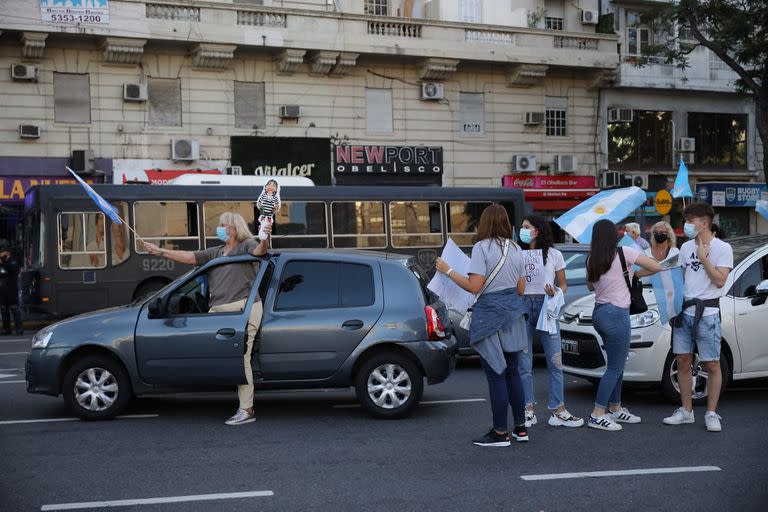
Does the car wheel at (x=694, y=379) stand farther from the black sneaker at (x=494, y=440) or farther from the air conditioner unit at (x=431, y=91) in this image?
the air conditioner unit at (x=431, y=91)

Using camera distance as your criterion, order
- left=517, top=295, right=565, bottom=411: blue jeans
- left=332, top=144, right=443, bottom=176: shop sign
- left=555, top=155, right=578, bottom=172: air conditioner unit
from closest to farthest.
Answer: left=517, top=295, right=565, bottom=411: blue jeans → left=332, top=144, right=443, bottom=176: shop sign → left=555, top=155, right=578, bottom=172: air conditioner unit

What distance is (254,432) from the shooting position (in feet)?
26.9

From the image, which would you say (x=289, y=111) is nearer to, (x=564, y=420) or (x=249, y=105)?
(x=249, y=105)

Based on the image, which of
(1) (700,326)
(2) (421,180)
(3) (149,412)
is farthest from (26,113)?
(1) (700,326)

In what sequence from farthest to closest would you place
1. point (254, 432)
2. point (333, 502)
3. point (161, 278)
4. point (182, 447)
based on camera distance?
1. point (161, 278)
2. point (254, 432)
3. point (182, 447)
4. point (333, 502)

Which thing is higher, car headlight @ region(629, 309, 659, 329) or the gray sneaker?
car headlight @ region(629, 309, 659, 329)

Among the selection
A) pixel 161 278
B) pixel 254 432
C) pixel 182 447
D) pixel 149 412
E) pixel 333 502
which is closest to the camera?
pixel 333 502

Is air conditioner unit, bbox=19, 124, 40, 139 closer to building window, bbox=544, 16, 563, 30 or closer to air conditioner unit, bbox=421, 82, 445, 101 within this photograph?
air conditioner unit, bbox=421, 82, 445, 101

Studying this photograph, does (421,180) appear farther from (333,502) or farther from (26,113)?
(333,502)

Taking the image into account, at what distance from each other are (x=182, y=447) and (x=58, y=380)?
1731 mm

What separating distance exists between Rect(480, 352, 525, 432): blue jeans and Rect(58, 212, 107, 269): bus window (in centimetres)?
1200

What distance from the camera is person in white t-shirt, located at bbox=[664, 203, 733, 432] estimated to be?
8.09m

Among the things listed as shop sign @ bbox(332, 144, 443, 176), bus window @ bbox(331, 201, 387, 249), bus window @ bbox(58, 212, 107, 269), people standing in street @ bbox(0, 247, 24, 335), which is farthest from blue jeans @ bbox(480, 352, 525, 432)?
shop sign @ bbox(332, 144, 443, 176)

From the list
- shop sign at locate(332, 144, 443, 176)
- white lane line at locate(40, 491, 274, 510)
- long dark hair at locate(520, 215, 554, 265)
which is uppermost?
shop sign at locate(332, 144, 443, 176)
